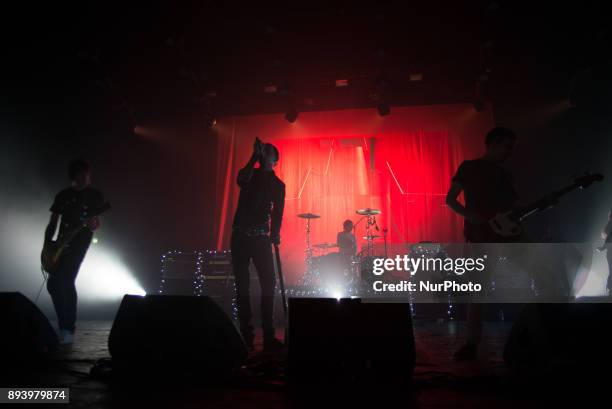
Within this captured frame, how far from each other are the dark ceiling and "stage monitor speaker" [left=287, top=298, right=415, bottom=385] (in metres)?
4.94

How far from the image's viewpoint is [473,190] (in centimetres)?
301

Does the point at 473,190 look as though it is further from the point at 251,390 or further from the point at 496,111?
the point at 496,111

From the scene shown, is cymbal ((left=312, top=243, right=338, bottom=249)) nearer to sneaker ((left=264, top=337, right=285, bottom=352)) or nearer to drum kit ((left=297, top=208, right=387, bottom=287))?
drum kit ((left=297, top=208, right=387, bottom=287))

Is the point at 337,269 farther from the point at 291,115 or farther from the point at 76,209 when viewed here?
the point at 76,209

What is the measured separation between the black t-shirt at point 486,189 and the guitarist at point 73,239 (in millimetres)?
3572

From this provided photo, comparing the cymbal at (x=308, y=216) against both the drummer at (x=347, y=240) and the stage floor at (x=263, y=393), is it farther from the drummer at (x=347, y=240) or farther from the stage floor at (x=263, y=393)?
the stage floor at (x=263, y=393)

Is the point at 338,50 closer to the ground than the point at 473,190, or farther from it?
farther from it

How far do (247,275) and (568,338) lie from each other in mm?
2345

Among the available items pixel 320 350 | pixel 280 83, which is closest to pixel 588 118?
pixel 280 83

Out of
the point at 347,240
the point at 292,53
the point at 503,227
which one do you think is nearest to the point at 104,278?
the point at 347,240

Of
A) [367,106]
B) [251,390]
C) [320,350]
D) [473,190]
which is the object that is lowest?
[251,390]

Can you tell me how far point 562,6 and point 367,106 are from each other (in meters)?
3.87

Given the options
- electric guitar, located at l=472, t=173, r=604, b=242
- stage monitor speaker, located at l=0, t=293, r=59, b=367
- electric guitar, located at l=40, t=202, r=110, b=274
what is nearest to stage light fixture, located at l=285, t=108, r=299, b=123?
electric guitar, located at l=40, t=202, r=110, b=274

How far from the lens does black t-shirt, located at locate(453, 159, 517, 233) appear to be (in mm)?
2961
